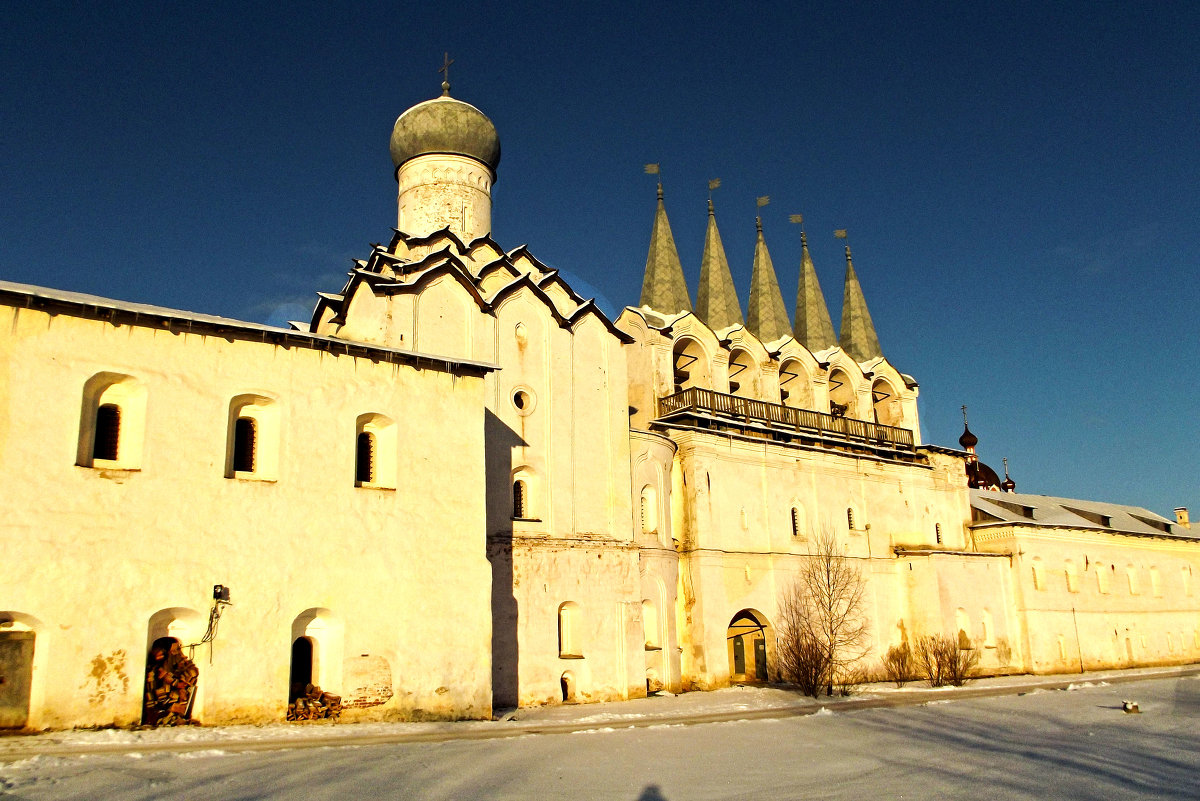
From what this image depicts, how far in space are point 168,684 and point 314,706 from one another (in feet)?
6.63

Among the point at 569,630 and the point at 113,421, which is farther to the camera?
the point at 569,630

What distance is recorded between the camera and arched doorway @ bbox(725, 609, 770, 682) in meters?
23.7

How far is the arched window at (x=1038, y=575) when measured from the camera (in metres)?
29.9

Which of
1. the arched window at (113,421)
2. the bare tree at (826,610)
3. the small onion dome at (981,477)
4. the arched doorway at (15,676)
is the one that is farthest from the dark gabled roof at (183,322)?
the small onion dome at (981,477)

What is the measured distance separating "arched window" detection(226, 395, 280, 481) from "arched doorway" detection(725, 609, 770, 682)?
13079 mm

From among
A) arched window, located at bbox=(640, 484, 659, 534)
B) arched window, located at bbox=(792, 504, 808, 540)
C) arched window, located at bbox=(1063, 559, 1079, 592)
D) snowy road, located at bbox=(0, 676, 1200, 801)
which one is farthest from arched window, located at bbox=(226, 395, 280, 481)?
arched window, located at bbox=(1063, 559, 1079, 592)

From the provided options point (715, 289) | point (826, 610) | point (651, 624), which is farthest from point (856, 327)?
point (651, 624)

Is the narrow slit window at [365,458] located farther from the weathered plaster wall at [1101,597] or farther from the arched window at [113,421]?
the weathered plaster wall at [1101,597]

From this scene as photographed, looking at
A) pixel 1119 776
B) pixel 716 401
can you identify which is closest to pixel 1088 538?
pixel 716 401

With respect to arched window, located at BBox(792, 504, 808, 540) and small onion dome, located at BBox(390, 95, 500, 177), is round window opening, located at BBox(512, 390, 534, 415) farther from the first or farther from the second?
arched window, located at BBox(792, 504, 808, 540)

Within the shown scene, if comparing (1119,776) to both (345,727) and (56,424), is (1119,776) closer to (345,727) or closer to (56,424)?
(345,727)

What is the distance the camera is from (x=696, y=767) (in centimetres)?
1112

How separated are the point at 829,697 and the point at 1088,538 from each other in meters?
17.3

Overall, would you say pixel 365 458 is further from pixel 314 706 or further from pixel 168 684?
pixel 168 684
